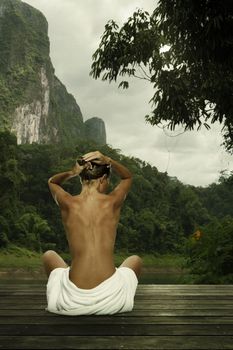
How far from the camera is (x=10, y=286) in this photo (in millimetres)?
4703

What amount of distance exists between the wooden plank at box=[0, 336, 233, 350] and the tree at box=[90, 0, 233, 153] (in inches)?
245

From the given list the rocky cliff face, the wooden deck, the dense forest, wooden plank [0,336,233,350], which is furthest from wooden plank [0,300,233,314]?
the rocky cliff face

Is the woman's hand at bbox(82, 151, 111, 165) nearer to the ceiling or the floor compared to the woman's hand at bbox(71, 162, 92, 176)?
nearer to the ceiling

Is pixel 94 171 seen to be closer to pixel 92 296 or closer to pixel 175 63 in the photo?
pixel 92 296

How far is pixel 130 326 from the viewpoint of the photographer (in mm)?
2850

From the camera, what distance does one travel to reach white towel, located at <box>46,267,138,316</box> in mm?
3090

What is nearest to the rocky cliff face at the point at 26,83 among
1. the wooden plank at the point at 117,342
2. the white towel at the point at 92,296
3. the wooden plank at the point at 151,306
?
the wooden plank at the point at 151,306

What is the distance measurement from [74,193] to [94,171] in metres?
44.2

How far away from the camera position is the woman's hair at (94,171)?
322cm

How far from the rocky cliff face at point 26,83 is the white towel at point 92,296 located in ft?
231

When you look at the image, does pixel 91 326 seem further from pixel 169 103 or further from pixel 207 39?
pixel 169 103

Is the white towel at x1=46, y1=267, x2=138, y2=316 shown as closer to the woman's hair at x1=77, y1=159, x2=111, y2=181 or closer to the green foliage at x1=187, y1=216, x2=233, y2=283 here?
the woman's hair at x1=77, y1=159, x2=111, y2=181

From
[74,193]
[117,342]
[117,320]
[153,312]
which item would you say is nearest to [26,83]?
[74,193]

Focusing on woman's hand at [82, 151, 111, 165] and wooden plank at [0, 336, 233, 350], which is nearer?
wooden plank at [0, 336, 233, 350]
